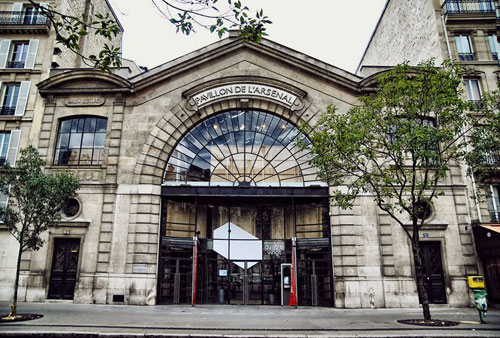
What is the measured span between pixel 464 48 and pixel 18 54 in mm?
27875

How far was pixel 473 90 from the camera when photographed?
70.2ft

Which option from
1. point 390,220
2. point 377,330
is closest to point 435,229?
point 390,220

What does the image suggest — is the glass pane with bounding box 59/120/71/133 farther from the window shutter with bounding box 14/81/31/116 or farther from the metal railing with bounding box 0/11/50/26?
the metal railing with bounding box 0/11/50/26

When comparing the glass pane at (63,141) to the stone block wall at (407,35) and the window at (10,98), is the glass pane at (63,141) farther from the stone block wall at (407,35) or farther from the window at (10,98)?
the stone block wall at (407,35)

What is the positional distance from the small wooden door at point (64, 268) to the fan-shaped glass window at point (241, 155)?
6.35 m

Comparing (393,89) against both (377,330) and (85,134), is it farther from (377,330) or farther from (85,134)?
(85,134)

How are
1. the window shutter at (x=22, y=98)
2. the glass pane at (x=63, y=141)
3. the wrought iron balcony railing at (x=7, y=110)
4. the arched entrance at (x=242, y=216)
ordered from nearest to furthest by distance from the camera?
the arched entrance at (x=242, y=216) → the glass pane at (x=63, y=141) → the window shutter at (x=22, y=98) → the wrought iron balcony railing at (x=7, y=110)

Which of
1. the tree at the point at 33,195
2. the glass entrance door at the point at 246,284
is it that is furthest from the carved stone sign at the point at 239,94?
the glass entrance door at the point at 246,284

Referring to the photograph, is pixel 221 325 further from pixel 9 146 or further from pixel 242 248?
pixel 9 146

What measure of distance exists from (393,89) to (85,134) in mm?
17210

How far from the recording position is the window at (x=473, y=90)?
21250 millimetres

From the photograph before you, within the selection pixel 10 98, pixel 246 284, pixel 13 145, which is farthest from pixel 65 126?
pixel 246 284

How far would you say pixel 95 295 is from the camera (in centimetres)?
1884

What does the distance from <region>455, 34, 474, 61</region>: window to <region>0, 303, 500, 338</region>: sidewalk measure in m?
14.6
